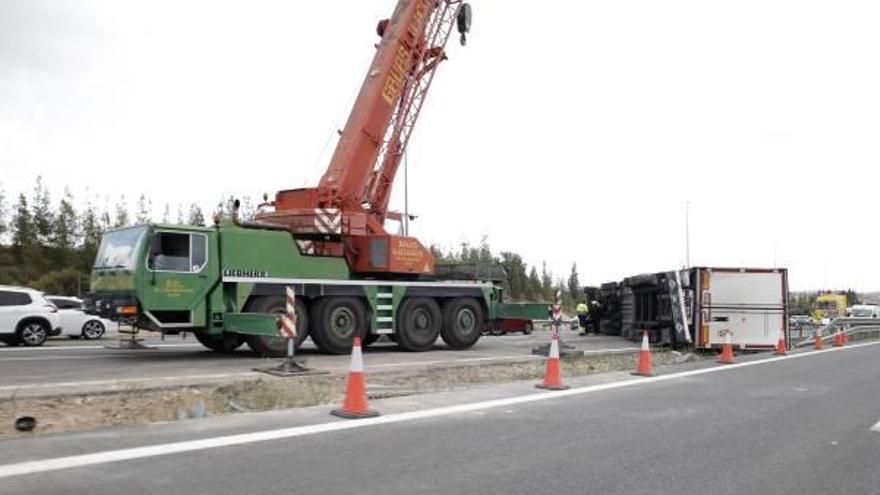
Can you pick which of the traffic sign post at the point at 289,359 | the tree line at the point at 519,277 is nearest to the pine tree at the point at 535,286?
the tree line at the point at 519,277

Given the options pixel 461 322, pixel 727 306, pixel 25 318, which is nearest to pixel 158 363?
pixel 461 322

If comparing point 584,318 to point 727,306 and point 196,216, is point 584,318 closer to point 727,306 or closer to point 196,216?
point 727,306

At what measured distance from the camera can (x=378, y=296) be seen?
16.8 meters

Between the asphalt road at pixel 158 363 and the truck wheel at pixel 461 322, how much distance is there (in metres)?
0.26

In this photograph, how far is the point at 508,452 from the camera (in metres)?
6.91

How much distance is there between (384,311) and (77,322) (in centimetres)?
1196

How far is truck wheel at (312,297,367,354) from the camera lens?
51.6ft

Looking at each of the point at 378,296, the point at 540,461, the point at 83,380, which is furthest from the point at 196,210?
the point at 540,461

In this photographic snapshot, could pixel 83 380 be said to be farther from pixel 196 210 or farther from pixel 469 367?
pixel 196 210

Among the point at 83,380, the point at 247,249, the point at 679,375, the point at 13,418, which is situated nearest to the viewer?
the point at 13,418

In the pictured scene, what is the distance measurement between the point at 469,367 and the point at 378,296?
3.21 meters

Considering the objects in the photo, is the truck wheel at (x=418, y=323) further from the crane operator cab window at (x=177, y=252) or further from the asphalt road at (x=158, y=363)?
the crane operator cab window at (x=177, y=252)

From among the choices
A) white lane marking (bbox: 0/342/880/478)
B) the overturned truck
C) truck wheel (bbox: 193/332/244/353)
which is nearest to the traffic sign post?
truck wheel (bbox: 193/332/244/353)

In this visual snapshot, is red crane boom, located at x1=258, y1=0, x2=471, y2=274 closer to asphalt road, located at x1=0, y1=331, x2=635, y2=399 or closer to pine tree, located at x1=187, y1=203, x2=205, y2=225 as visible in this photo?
asphalt road, located at x1=0, y1=331, x2=635, y2=399
